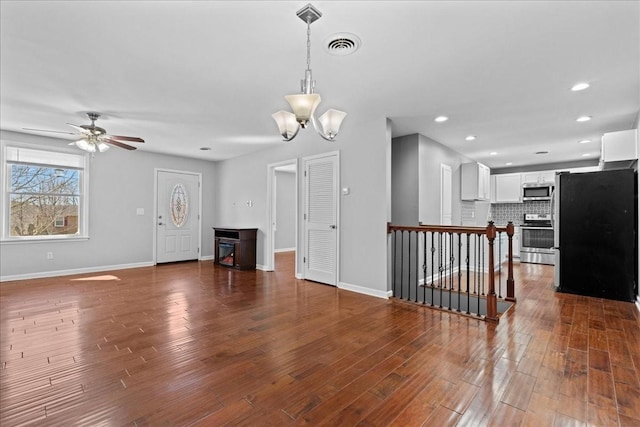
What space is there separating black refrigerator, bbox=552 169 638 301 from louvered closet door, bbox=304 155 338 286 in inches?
133

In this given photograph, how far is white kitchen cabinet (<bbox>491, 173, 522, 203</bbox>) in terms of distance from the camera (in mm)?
7701

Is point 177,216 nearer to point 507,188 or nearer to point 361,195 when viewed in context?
point 361,195

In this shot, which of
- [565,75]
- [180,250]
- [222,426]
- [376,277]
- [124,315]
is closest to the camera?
[222,426]

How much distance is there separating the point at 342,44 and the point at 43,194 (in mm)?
6028

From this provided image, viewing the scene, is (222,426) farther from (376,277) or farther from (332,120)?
(376,277)

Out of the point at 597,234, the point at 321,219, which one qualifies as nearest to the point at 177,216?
the point at 321,219

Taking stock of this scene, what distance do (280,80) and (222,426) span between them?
2.86 m

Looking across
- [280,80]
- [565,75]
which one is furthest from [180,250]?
[565,75]

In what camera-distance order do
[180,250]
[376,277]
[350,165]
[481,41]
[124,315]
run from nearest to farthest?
[481,41] < [124,315] < [376,277] < [350,165] < [180,250]

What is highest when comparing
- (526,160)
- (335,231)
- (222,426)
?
(526,160)

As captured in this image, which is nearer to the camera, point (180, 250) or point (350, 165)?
point (350, 165)

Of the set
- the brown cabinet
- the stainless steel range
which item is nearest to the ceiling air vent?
the brown cabinet

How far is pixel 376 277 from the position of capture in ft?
14.2

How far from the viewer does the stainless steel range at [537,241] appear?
697 cm
